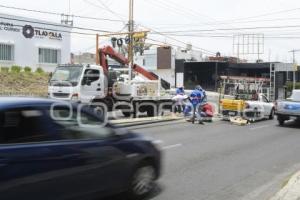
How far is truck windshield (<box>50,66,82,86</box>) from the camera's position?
21391 mm

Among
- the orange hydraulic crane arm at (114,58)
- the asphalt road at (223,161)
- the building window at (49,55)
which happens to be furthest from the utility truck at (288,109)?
the building window at (49,55)

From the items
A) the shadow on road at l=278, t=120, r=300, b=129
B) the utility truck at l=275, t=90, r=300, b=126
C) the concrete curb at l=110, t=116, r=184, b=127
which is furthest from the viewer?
the shadow on road at l=278, t=120, r=300, b=129

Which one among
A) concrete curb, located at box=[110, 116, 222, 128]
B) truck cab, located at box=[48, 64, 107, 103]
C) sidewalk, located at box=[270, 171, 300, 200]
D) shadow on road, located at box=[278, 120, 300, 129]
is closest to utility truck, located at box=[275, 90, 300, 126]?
shadow on road, located at box=[278, 120, 300, 129]

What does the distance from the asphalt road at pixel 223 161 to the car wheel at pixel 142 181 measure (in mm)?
222

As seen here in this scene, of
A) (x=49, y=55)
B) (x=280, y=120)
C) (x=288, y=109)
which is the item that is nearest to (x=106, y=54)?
(x=280, y=120)

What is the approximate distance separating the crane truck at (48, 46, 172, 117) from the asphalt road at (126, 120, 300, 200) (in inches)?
136

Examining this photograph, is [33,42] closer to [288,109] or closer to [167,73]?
[288,109]

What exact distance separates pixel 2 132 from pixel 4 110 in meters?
0.27

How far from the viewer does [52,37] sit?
4962cm

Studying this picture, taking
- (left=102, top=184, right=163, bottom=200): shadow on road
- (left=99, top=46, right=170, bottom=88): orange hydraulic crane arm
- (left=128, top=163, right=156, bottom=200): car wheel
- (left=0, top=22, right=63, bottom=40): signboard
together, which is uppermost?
(left=0, top=22, right=63, bottom=40): signboard

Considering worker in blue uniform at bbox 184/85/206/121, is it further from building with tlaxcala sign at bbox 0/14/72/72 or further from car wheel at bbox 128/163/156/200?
building with tlaxcala sign at bbox 0/14/72/72

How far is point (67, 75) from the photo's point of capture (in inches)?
852

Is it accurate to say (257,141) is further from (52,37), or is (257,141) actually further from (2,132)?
(52,37)

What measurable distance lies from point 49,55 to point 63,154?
4456 cm
